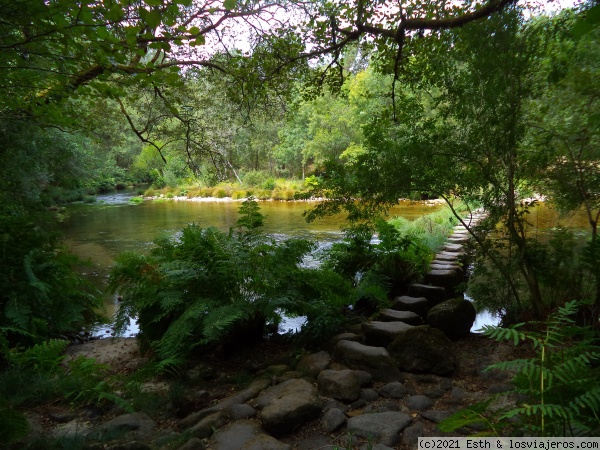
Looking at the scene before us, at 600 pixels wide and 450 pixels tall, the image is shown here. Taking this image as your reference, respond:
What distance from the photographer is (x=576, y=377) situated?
1780 mm

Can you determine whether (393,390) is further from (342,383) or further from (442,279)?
(442,279)

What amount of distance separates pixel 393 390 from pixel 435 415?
1.55 ft

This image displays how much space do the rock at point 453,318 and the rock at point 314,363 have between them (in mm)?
1560

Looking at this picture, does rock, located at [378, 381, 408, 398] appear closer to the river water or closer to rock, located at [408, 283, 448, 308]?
the river water

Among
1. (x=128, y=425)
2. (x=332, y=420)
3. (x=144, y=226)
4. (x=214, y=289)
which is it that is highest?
(x=214, y=289)

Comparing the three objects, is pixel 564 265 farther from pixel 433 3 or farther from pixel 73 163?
pixel 73 163

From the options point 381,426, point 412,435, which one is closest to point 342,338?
point 381,426

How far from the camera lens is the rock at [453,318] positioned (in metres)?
4.42

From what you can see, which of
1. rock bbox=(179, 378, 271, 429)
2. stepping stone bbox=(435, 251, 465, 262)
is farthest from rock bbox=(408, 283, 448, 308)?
rock bbox=(179, 378, 271, 429)

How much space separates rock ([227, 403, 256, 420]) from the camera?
2857mm

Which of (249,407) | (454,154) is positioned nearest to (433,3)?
(454,154)

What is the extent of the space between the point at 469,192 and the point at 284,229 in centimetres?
954

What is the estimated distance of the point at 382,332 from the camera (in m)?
3.91

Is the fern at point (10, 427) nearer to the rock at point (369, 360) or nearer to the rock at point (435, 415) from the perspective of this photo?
the rock at point (369, 360)
